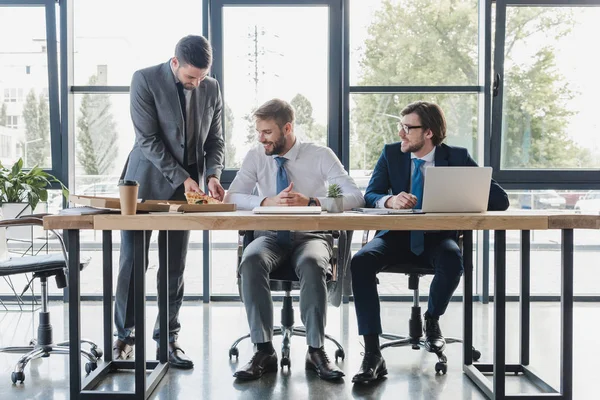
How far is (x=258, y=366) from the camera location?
276 centimetres

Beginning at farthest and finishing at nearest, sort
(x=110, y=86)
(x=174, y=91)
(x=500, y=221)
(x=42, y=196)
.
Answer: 1. (x=110, y=86)
2. (x=42, y=196)
3. (x=174, y=91)
4. (x=500, y=221)

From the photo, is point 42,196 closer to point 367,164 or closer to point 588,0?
point 367,164

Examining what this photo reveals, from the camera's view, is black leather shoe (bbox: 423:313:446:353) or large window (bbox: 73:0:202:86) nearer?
black leather shoe (bbox: 423:313:446:353)

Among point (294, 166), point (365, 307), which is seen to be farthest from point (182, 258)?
point (365, 307)

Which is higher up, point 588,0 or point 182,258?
point 588,0

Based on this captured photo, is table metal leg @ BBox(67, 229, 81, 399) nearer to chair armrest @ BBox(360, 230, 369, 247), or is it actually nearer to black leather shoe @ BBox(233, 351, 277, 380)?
black leather shoe @ BBox(233, 351, 277, 380)

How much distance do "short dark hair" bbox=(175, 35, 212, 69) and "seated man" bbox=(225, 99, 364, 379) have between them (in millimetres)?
375

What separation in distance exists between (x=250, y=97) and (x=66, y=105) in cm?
139

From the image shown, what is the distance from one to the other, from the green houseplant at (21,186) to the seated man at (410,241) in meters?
2.53

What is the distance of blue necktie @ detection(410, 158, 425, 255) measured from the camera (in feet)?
9.54

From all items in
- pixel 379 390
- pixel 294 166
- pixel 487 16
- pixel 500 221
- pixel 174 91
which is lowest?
pixel 379 390

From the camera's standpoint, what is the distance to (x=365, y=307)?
2.71 meters

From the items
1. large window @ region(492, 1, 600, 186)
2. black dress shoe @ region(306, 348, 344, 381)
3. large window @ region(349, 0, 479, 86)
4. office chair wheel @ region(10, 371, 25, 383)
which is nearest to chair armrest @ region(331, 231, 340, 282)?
black dress shoe @ region(306, 348, 344, 381)

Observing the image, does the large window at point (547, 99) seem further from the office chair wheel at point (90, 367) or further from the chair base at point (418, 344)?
the office chair wheel at point (90, 367)
